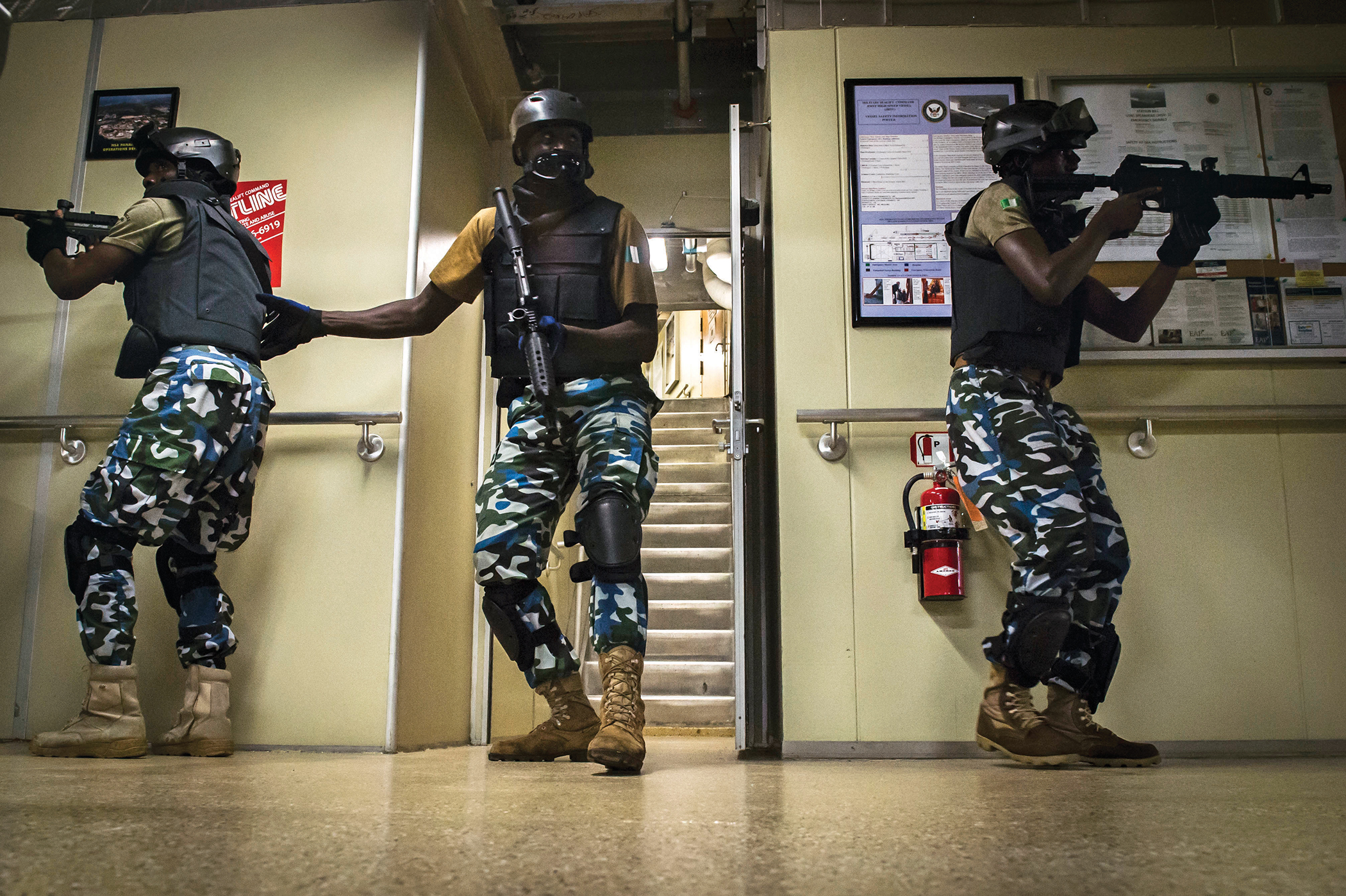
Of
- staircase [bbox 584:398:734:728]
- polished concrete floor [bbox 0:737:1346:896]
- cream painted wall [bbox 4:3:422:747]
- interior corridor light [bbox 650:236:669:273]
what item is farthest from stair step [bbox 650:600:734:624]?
polished concrete floor [bbox 0:737:1346:896]

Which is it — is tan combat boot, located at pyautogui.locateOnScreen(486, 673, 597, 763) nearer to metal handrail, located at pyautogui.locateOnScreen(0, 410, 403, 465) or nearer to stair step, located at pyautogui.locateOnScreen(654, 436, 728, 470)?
metal handrail, located at pyautogui.locateOnScreen(0, 410, 403, 465)

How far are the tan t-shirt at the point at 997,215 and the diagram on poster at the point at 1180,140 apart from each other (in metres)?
0.77

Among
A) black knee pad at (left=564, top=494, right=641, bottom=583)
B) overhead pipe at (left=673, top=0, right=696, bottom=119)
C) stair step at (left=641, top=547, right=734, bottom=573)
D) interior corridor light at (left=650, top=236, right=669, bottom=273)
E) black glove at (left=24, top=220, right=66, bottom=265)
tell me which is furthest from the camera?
interior corridor light at (left=650, top=236, right=669, bottom=273)

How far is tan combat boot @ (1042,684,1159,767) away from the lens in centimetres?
261

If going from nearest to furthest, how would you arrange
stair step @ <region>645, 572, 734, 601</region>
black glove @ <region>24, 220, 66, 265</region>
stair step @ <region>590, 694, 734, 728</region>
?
black glove @ <region>24, 220, 66, 265</region> < stair step @ <region>590, 694, 734, 728</region> < stair step @ <region>645, 572, 734, 601</region>

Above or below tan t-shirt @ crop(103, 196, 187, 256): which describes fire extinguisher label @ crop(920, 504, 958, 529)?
below

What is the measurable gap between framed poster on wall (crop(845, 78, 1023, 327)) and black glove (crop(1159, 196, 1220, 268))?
Result: 2.04ft

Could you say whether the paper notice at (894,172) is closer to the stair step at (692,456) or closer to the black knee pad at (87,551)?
the black knee pad at (87,551)

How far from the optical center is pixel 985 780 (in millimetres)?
2014

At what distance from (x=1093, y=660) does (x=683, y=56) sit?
10.3 feet

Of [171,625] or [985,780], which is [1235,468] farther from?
[171,625]

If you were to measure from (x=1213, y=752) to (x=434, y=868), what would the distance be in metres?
2.95

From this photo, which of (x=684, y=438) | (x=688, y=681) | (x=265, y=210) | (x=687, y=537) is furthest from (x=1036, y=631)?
(x=684, y=438)

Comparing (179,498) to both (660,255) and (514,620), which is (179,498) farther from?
(660,255)
